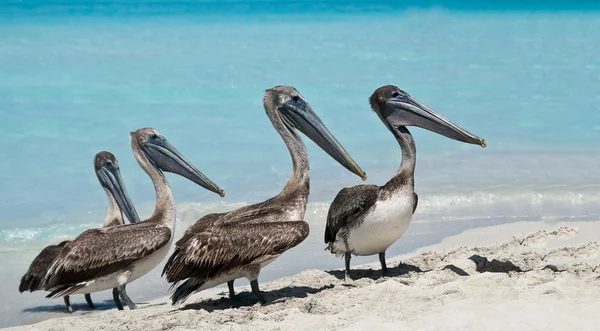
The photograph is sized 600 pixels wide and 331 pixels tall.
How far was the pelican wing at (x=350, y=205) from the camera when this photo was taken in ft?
23.4

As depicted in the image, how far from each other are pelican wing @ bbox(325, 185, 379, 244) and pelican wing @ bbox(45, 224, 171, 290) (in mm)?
1243

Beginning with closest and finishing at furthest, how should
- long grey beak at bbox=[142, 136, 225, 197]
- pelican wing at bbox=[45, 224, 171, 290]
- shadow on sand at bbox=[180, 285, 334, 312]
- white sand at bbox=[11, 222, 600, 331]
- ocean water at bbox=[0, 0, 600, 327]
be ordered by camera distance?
1. white sand at bbox=[11, 222, 600, 331]
2. shadow on sand at bbox=[180, 285, 334, 312]
3. pelican wing at bbox=[45, 224, 171, 290]
4. long grey beak at bbox=[142, 136, 225, 197]
5. ocean water at bbox=[0, 0, 600, 327]

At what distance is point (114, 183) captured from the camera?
8.23 m

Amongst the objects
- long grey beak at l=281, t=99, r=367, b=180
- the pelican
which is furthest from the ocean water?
the pelican

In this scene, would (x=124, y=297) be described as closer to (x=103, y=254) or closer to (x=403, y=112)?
(x=103, y=254)

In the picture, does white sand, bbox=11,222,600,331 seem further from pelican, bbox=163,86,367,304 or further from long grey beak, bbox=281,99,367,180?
long grey beak, bbox=281,99,367,180

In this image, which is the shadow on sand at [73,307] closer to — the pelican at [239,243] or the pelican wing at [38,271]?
the pelican wing at [38,271]

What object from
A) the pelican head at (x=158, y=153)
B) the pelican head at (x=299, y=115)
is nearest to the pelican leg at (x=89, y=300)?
the pelican head at (x=158, y=153)

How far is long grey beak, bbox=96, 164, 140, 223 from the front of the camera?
818 cm

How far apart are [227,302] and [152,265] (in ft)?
2.15

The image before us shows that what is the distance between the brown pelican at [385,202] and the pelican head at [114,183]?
5.54 feet

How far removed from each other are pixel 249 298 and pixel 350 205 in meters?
1.02

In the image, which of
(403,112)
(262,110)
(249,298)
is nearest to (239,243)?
(249,298)

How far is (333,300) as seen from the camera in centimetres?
606
